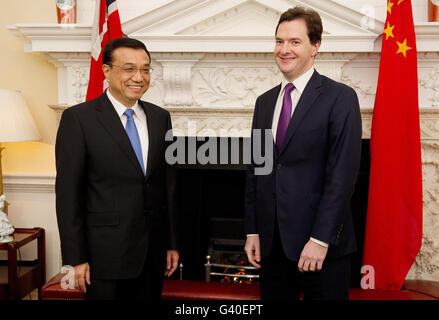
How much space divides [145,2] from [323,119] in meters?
1.48

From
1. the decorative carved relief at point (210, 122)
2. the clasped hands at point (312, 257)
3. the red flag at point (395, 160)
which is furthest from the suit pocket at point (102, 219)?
the red flag at point (395, 160)

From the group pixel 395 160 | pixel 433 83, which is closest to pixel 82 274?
pixel 395 160

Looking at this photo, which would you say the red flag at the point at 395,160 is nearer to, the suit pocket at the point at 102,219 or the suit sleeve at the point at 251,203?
the suit sleeve at the point at 251,203

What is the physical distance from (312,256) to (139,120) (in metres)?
0.76

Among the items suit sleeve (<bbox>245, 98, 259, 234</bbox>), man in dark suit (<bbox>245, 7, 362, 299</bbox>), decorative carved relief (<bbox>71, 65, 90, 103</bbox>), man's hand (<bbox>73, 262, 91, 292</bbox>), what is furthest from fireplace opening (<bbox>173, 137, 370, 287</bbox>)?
man's hand (<bbox>73, 262, 91, 292</bbox>)

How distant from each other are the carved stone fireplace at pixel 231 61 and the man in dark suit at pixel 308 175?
75 cm

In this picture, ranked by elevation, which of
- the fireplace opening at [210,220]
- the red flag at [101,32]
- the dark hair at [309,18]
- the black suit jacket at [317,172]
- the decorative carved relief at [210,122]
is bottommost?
the fireplace opening at [210,220]

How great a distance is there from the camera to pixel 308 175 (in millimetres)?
1163

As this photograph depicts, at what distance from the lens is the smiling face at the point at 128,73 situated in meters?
1.17

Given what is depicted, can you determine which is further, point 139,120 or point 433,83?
point 433,83

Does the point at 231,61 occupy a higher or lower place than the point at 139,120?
higher

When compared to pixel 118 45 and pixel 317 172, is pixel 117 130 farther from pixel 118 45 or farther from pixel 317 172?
pixel 317 172

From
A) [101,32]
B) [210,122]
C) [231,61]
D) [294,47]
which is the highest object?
[101,32]

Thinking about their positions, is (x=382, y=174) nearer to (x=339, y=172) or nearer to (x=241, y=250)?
(x=339, y=172)
